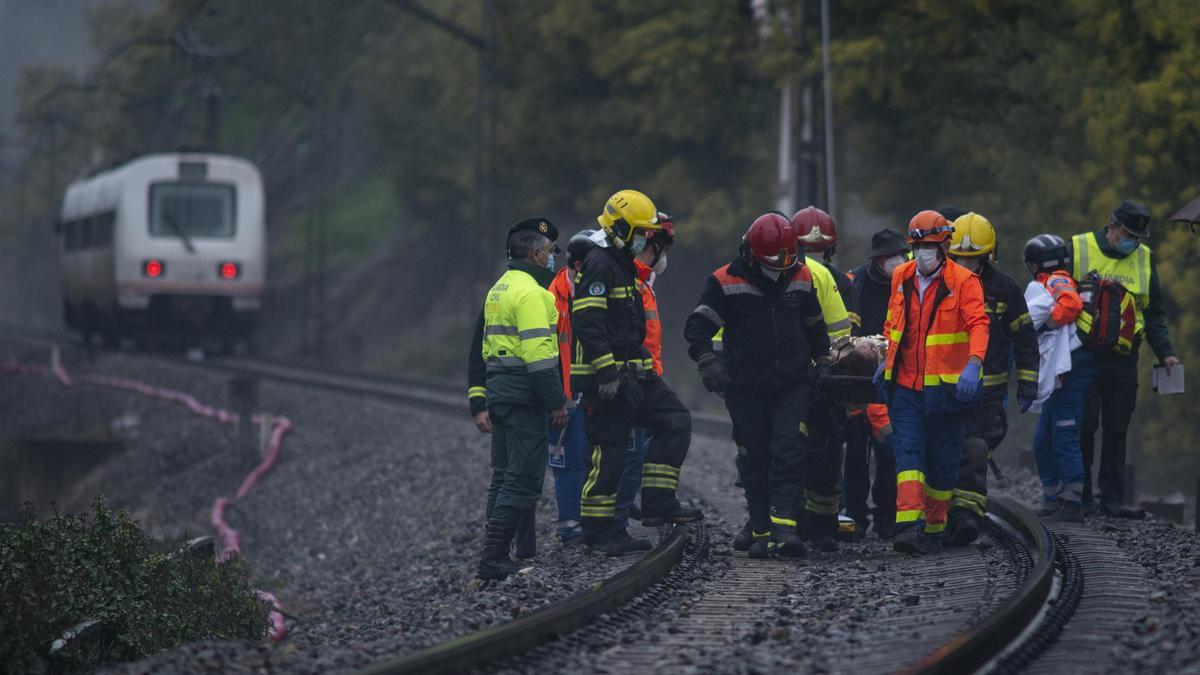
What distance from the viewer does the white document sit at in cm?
1062

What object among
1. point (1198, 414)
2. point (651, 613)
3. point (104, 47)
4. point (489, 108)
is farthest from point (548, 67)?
point (104, 47)

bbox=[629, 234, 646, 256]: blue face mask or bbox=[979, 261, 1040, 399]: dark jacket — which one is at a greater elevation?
bbox=[629, 234, 646, 256]: blue face mask

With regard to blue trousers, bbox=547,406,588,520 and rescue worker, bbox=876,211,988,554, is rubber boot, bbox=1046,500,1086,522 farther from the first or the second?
blue trousers, bbox=547,406,588,520

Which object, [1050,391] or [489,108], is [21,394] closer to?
[489,108]

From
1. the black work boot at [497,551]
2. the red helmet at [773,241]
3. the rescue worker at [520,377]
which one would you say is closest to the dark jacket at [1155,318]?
the red helmet at [773,241]

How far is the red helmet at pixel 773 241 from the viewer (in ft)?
28.9

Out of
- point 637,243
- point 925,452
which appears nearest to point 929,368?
point 925,452

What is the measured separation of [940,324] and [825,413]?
0.90 meters

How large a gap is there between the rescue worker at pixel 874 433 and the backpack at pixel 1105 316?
4.54ft

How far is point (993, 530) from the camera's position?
964cm

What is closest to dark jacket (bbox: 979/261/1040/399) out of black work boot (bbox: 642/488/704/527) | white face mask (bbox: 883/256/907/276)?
white face mask (bbox: 883/256/907/276)

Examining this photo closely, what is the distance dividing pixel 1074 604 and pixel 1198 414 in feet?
38.8

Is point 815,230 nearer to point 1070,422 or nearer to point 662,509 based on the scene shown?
point 662,509

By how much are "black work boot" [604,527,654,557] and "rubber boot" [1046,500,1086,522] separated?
2917 mm
